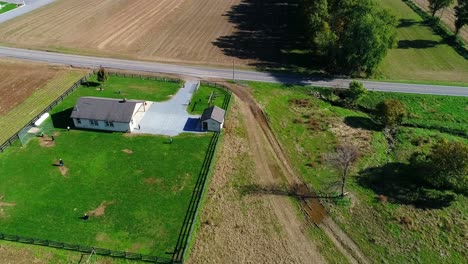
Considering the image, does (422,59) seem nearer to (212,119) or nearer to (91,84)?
(212,119)

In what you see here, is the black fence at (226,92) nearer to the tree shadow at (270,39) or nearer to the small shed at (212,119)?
the small shed at (212,119)

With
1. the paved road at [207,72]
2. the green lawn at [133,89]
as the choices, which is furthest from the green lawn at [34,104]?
the paved road at [207,72]

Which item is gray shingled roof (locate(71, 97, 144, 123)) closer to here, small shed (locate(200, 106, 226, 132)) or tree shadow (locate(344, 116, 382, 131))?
small shed (locate(200, 106, 226, 132))

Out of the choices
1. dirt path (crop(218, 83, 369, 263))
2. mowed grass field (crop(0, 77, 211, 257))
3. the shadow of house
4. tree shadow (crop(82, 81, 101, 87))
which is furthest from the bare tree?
tree shadow (crop(82, 81, 101, 87))

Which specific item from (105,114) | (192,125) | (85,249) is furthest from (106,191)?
(192,125)

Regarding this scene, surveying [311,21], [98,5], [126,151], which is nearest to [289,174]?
[126,151]

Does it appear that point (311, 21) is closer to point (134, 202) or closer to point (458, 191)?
point (458, 191)
